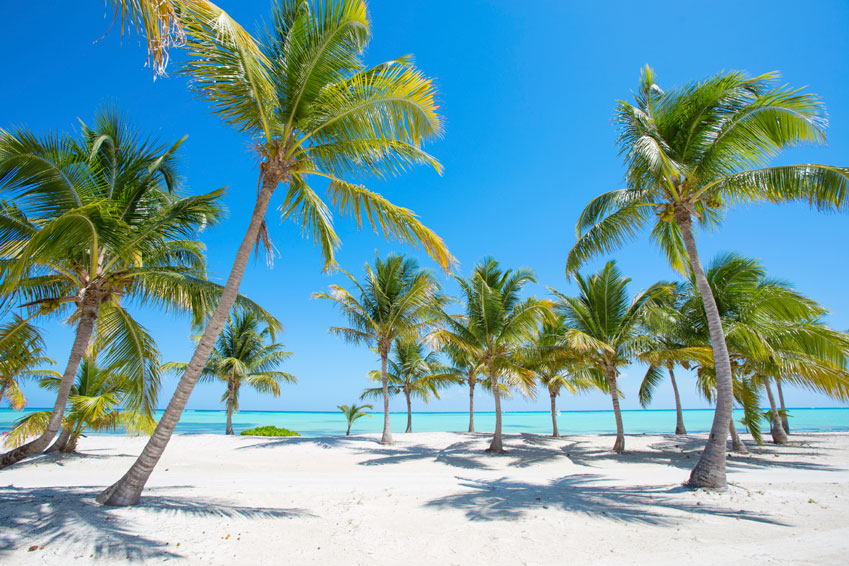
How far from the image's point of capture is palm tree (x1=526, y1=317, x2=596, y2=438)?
568 inches

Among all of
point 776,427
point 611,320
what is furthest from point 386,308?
point 776,427

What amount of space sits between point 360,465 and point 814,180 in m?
12.7

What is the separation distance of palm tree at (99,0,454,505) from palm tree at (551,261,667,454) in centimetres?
996

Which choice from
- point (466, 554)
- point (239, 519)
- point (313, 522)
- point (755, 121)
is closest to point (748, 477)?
point (755, 121)

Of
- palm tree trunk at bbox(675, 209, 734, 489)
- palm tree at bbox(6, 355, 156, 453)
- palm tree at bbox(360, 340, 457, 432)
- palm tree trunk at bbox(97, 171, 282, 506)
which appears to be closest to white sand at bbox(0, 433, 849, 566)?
palm tree trunk at bbox(97, 171, 282, 506)

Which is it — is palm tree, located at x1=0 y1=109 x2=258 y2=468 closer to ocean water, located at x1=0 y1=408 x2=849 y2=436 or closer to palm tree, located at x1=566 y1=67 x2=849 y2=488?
palm tree, located at x1=566 y1=67 x2=849 y2=488

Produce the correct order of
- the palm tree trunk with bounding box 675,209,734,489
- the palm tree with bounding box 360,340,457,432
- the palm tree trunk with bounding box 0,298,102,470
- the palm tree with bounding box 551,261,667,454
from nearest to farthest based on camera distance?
the palm tree trunk with bounding box 0,298,102,470 → the palm tree trunk with bounding box 675,209,734,489 → the palm tree with bounding box 551,261,667,454 → the palm tree with bounding box 360,340,457,432

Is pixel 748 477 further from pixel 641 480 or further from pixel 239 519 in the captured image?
pixel 239 519

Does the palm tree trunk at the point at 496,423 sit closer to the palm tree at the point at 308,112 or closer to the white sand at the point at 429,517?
the white sand at the point at 429,517

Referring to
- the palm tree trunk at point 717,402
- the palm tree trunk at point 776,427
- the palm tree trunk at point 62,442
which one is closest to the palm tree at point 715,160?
the palm tree trunk at point 717,402

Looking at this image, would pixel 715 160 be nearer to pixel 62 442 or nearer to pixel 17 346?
pixel 17 346

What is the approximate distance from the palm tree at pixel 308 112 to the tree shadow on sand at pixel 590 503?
386 cm

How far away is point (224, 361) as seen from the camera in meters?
19.3

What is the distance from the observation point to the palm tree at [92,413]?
23.0 feet
